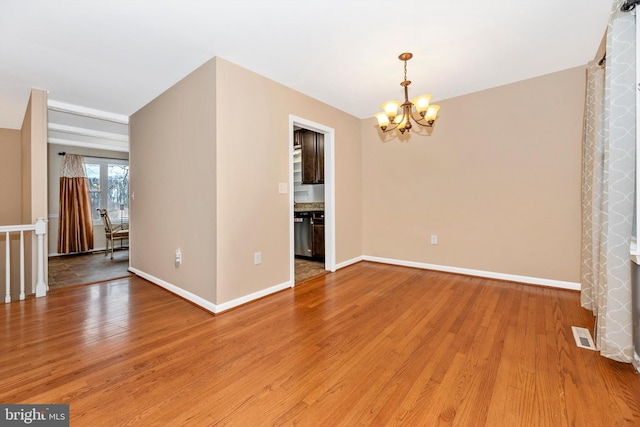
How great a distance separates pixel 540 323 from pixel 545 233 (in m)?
1.38

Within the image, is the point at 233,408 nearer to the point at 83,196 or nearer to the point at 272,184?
the point at 272,184

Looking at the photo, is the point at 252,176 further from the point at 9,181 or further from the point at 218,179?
the point at 9,181

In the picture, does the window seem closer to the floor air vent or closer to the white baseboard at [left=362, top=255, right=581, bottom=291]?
the white baseboard at [left=362, top=255, right=581, bottom=291]

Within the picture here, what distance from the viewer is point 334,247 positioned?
413cm

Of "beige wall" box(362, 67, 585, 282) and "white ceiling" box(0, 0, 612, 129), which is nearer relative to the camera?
"white ceiling" box(0, 0, 612, 129)

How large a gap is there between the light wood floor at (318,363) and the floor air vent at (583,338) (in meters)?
0.06

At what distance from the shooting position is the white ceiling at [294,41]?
202 centimetres

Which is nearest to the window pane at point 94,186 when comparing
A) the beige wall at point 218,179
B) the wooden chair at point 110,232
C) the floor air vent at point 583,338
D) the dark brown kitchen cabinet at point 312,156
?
the wooden chair at point 110,232

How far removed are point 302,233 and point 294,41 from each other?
322 cm

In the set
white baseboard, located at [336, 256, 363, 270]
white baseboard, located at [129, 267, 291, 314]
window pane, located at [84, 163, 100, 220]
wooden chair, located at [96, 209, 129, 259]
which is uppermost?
window pane, located at [84, 163, 100, 220]

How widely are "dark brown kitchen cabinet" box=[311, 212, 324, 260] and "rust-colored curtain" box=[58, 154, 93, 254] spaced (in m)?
5.11

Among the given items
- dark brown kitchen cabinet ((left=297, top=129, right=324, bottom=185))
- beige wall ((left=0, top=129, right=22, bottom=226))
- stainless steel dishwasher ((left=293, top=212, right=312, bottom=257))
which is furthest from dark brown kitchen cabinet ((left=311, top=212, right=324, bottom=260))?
beige wall ((left=0, top=129, right=22, bottom=226))

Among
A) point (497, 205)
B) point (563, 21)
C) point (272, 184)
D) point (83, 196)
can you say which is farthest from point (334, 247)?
point (83, 196)

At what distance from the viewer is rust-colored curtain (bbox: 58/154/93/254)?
Result: 5.66m
